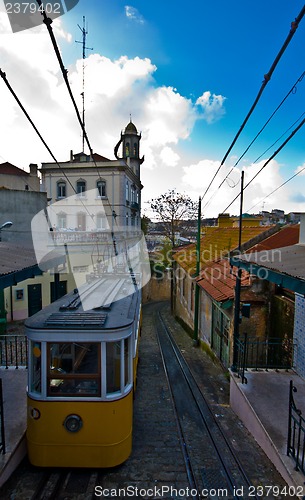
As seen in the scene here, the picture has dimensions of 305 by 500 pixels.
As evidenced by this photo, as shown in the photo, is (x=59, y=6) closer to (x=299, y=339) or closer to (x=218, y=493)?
(x=218, y=493)

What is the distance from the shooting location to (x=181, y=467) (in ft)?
15.8

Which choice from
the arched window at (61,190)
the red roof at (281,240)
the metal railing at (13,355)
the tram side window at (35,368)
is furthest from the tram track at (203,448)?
the arched window at (61,190)

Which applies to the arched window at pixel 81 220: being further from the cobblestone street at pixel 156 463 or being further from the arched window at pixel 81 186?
the cobblestone street at pixel 156 463

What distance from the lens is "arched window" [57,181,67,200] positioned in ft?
97.8

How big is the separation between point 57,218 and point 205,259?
64.8ft

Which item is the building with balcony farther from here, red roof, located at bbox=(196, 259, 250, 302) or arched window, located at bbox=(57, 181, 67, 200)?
red roof, located at bbox=(196, 259, 250, 302)

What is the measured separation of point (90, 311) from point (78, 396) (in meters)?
1.38

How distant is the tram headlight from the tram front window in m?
0.33

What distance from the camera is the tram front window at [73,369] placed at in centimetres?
453

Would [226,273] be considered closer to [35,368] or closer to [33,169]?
[35,368]

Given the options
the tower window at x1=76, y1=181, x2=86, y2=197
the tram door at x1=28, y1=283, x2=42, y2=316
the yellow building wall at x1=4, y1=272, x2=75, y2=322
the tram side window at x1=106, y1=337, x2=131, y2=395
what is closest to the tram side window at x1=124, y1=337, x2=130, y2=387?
the tram side window at x1=106, y1=337, x2=131, y2=395

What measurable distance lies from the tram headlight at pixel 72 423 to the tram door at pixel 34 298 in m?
12.4

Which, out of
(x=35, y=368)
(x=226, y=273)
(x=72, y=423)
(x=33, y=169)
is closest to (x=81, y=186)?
(x=33, y=169)

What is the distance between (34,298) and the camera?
16.1 m
